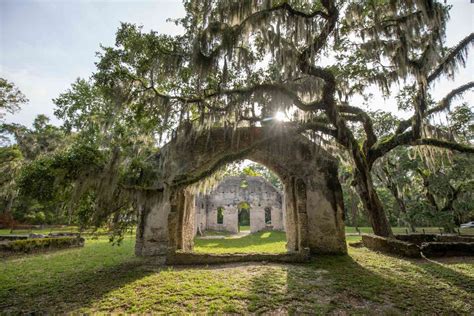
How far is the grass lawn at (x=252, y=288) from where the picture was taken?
4.44 m

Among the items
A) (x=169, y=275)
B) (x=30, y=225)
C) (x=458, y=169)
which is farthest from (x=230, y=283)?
(x=30, y=225)

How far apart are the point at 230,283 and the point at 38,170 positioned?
5595mm

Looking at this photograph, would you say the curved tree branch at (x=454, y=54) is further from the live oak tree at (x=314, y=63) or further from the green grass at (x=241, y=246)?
the green grass at (x=241, y=246)

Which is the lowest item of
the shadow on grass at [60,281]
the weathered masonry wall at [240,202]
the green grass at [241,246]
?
the green grass at [241,246]

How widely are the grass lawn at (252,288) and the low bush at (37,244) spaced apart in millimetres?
3806

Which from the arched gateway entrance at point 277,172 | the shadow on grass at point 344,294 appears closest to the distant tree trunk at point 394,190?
the arched gateway entrance at point 277,172

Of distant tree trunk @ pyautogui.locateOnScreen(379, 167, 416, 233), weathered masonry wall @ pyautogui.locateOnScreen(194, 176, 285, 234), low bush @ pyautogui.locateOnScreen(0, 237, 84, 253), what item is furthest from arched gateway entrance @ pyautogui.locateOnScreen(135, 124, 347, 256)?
weathered masonry wall @ pyautogui.locateOnScreen(194, 176, 285, 234)

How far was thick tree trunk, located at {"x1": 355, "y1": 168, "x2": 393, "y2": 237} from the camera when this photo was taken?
9.16m

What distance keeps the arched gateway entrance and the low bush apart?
3.37 m

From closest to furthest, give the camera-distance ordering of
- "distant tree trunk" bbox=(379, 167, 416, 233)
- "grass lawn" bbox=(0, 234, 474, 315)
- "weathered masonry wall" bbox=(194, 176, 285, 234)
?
1. "grass lawn" bbox=(0, 234, 474, 315)
2. "distant tree trunk" bbox=(379, 167, 416, 233)
3. "weathered masonry wall" bbox=(194, 176, 285, 234)

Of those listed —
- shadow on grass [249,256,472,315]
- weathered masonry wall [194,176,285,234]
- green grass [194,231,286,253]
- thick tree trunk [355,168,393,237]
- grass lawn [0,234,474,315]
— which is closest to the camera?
shadow on grass [249,256,472,315]

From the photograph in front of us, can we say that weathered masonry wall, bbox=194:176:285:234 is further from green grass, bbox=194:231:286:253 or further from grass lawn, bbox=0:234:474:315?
grass lawn, bbox=0:234:474:315

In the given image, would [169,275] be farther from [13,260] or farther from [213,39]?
[13,260]

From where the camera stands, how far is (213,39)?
695 cm
